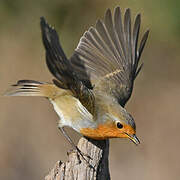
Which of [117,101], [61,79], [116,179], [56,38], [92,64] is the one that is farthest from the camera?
[116,179]

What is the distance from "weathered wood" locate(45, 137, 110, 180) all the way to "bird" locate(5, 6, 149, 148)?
30 cm

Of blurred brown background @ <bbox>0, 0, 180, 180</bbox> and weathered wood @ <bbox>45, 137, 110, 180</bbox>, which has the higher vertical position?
blurred brown background @ <bbox>0, 0, 180, 180</bbox>

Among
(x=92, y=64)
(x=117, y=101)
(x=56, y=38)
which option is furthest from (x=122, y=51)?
(x=56, y=38)

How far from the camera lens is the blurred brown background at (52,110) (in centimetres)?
838

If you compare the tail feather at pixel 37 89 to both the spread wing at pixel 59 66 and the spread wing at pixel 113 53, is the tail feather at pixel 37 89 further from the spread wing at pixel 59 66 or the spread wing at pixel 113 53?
the spread wing at pixel 59 66

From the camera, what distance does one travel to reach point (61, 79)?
15.1ft

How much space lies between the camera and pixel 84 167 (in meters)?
4.42

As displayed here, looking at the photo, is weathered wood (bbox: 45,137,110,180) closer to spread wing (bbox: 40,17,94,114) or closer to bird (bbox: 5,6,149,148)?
bird (bbox: 5,6,149,148)

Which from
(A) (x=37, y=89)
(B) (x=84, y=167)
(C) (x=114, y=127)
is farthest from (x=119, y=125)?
(A) (x=37, y=89)

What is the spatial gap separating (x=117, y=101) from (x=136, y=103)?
3595mm

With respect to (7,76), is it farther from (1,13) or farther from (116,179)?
(116,179)

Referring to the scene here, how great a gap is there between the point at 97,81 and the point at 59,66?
4.79 ft

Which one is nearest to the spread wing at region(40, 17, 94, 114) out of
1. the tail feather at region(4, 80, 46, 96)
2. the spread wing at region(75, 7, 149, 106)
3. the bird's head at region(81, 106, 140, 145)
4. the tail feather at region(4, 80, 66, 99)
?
the bird's head at region(81, 106, 140, 145)

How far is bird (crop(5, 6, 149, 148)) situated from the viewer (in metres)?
4.71
